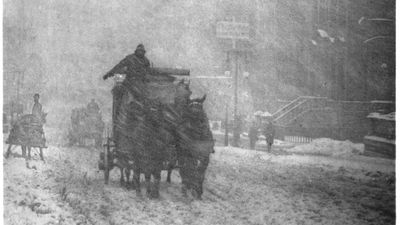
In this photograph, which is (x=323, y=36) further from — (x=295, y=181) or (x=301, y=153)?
(x=295, y=181)

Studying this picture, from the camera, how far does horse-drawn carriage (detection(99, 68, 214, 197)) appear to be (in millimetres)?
5562

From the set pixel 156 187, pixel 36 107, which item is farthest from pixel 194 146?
pixel 36 107

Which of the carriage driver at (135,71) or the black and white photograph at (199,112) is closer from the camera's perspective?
the black and white photograph at (199,112)

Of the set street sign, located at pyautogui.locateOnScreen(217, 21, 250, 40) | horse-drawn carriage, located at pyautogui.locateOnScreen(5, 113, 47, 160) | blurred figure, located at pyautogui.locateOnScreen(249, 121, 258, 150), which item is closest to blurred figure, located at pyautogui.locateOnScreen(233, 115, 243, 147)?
blurred figure, located at pyautogui.locateOnScreen(249, 121, 258, 150)

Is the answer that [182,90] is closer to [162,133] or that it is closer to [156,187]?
[162,133]

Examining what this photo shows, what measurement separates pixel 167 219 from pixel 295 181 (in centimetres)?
207

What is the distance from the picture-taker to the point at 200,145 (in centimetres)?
555

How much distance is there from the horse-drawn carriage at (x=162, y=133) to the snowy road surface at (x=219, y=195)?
375mm

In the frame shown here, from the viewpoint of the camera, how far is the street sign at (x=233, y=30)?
667cm

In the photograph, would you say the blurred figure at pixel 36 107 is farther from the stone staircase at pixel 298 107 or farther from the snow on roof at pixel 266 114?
the stone staircase at pixel 298 107

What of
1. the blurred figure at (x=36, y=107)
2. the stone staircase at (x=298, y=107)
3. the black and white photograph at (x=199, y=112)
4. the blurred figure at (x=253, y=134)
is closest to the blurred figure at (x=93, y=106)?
the black and white photograph at (x=199, y=112)

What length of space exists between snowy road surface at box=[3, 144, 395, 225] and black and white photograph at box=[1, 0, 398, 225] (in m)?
0.02

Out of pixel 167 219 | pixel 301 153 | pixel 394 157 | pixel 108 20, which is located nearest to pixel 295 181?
pixel 301 153

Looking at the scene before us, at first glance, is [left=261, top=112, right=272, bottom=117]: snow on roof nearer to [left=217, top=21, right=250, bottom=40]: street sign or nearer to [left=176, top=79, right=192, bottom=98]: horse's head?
[left=217, top=21, right=250, bottom=40]: street sign
